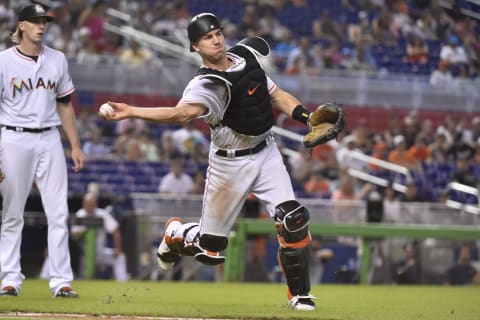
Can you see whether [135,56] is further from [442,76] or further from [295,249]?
[295,249]

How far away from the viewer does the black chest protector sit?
307 inches

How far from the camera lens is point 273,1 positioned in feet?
79.0

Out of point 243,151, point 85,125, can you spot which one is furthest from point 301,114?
point 85,125

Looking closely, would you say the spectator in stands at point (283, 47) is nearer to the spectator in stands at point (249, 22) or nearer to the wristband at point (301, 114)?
the spectator in stands at point (249, 22)

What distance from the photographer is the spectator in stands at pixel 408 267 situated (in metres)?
14.4

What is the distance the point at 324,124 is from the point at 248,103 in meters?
0.58

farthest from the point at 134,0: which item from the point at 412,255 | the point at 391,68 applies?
the point at 412,255

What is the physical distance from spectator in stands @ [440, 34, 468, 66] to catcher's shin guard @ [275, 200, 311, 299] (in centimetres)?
1614

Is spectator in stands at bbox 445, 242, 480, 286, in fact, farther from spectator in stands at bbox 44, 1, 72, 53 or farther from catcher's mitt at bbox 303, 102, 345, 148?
spectator in stands at bbox 44, 1, 72, 53

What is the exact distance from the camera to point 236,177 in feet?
26.2

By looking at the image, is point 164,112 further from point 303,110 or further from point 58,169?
point 58,169

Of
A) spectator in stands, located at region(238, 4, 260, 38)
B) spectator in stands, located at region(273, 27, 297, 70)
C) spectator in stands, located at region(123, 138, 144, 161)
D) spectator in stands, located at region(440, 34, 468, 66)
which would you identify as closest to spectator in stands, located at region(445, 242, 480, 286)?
spectator in stands, located at region(123, 138, 144, 161)

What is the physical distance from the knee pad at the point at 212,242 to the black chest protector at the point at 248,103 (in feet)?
2.79

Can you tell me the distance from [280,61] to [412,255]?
7759mm
